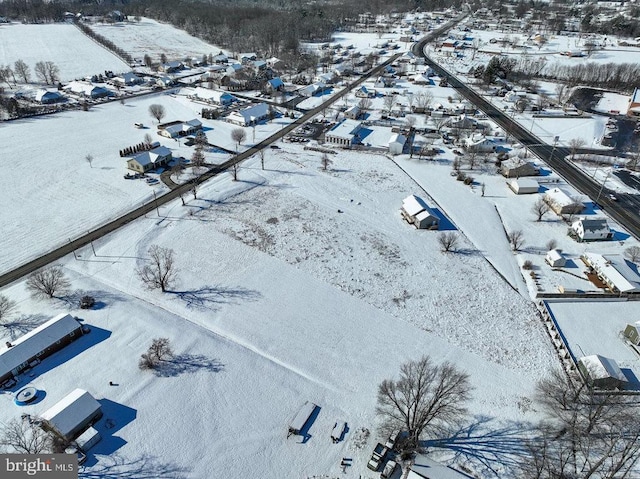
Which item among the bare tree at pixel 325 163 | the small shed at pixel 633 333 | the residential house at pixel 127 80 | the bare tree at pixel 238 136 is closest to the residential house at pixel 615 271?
the small shed at pixel 633 333

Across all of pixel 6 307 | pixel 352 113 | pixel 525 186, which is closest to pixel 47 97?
pixel 352 113

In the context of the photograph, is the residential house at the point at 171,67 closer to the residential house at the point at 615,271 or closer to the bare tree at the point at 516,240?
the bare tree at the point at 516,240

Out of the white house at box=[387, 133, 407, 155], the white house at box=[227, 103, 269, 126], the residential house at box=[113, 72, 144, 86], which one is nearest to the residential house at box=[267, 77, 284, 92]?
the white house at box=[227, 103, 269, 126]

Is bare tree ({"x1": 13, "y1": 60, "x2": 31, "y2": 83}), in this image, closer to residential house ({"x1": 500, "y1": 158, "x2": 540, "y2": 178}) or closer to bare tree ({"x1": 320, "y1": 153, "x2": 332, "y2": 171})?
bare tree ({"x1": 320, "y1": 153, "x2": 332, "y2": 171})

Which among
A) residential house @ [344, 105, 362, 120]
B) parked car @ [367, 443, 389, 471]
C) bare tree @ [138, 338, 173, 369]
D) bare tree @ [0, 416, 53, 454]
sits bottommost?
parked car @ [367, 443, 389, 471]

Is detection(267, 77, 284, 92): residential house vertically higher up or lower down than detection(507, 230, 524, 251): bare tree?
higher up

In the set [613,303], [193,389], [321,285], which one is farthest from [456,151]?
[193,389]

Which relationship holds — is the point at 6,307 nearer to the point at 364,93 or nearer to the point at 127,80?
the point at 364,93

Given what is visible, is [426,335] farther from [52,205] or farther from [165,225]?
[52,205]
